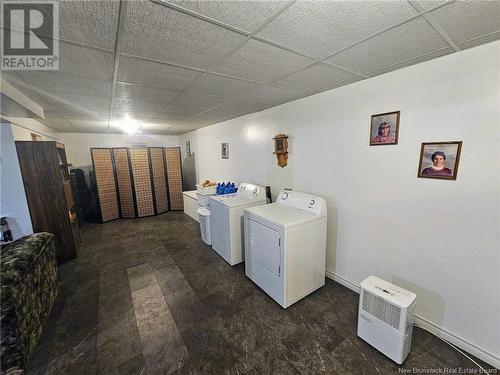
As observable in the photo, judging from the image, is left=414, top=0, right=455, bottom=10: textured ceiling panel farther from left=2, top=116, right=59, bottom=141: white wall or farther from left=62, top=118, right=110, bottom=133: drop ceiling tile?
left=62, top=118, right=110, bottom=133: drop ceiling tile

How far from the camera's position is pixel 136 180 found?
5.28m

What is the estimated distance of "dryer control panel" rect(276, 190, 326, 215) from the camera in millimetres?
2361

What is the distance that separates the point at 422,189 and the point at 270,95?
73.7 inches

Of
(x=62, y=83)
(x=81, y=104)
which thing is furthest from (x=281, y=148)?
(x=81, y=104)

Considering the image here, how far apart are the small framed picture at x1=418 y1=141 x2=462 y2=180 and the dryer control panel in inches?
37.3

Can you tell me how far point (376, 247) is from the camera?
84.6 inches

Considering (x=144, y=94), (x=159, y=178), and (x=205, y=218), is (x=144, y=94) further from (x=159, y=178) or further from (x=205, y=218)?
(x=159, y=178)

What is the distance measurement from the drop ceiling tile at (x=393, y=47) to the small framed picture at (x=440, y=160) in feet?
2.36

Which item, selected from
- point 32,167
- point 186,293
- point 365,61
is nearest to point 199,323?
point 186,293

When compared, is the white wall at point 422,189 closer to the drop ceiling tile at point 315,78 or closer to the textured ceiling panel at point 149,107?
the drop ceiling tile at point 315,78

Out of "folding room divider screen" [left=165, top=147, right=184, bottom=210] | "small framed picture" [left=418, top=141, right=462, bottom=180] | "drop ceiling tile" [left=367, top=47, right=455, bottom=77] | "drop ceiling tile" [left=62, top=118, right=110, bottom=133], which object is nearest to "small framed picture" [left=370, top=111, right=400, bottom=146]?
"small framed picture" [left=418, top=141, right=462, bottom=180]

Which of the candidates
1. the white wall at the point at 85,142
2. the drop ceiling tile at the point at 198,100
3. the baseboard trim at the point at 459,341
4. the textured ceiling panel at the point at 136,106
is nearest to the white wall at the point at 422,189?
the baseboard trim at the point at 459,341

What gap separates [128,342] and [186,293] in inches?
28.1

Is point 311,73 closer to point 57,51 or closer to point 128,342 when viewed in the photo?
point 57,51
